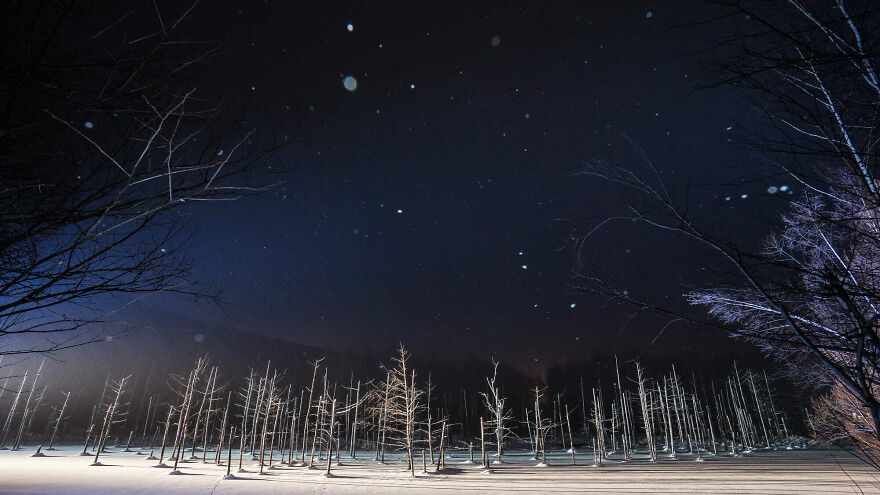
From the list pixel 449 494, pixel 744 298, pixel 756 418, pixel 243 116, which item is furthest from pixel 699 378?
pixel 243 116

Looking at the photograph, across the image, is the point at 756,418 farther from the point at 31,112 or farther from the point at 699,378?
the point at 31,112

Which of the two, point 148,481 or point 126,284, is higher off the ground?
point 126,284

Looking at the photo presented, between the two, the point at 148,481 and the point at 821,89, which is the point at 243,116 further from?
the point at 148,481

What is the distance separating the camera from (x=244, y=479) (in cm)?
1916

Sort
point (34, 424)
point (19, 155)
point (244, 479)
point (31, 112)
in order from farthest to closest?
1. point (34, 424)
2. point (244, 479)
3. point (31, 112)
4. point (19, 155)

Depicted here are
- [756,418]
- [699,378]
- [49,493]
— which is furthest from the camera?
[699,378]

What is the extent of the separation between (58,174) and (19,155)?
326mm

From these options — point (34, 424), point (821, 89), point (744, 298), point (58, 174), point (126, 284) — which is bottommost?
point (34, 424)

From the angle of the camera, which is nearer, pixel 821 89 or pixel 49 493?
pixel 821 89

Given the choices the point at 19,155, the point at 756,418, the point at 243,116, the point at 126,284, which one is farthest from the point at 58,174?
the point at 756,418

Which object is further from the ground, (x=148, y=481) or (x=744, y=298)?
(x=744, y=298)

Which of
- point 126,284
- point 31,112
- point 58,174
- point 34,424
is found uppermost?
point 31,112

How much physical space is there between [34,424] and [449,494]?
335ft

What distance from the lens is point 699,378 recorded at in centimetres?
6500
